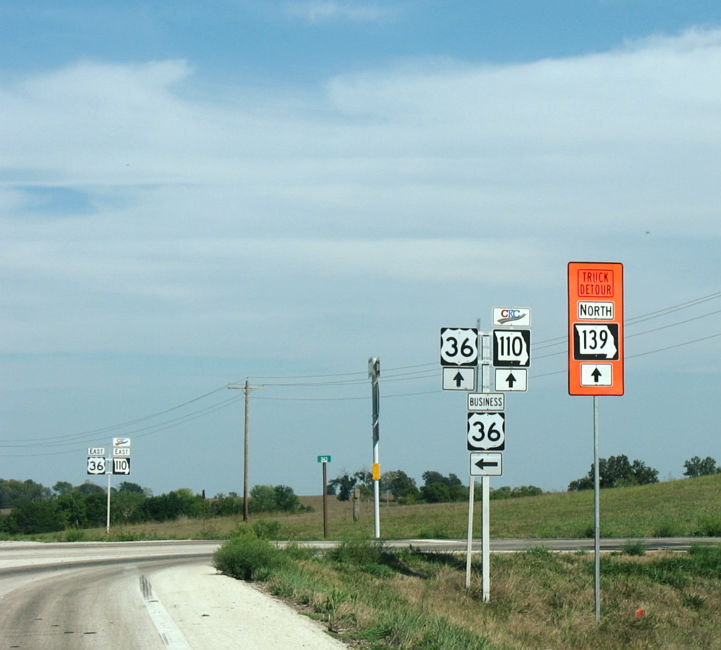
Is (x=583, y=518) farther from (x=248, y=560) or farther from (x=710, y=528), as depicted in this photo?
(x=248, y=560)

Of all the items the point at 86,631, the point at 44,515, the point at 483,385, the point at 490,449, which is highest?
the point at 483,385

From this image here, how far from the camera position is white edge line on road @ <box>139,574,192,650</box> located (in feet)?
36.8

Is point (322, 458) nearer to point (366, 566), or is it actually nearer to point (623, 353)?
point (366, 566)

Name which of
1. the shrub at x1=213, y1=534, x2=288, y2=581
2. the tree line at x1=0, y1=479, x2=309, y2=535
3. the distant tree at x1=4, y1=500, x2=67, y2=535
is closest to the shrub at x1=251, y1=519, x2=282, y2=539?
the shrub at x1=213, y1=534, x2=288, y2=581

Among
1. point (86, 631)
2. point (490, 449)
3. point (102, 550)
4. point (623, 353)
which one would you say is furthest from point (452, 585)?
point (102, 550)

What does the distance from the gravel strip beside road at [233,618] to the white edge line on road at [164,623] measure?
9cm

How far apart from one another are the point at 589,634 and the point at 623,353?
4.53 m

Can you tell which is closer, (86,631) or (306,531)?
(86,631)

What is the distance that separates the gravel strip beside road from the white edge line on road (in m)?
0.09

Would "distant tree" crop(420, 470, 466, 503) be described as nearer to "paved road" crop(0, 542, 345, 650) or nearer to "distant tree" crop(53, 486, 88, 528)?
"distant tree" crop(53, 486, 88, 528)

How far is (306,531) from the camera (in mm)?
50375

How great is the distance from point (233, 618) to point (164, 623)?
2.83 ft

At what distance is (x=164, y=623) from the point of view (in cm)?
1278

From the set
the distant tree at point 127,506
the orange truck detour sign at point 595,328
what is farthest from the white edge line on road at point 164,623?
the distant tree at point 127,506
